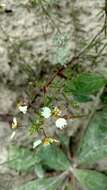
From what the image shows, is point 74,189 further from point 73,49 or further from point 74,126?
point 73,49

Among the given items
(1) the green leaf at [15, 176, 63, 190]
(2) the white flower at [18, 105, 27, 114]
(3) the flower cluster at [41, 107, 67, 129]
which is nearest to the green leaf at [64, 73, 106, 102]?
(3) the flower cluster at [41, 107, 67, 129]

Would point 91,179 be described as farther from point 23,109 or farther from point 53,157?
point 23,109

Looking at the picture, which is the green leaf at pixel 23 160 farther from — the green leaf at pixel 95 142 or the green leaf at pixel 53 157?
the green leaf at pixel 95 142

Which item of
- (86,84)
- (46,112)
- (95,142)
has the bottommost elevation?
(95,142)

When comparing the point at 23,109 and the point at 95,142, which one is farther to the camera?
the point at 23,109

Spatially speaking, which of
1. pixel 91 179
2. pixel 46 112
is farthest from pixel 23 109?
pixel 91 179

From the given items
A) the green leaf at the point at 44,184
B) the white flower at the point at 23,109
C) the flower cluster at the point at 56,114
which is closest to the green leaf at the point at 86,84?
the flower cluster at the point at 56,114
